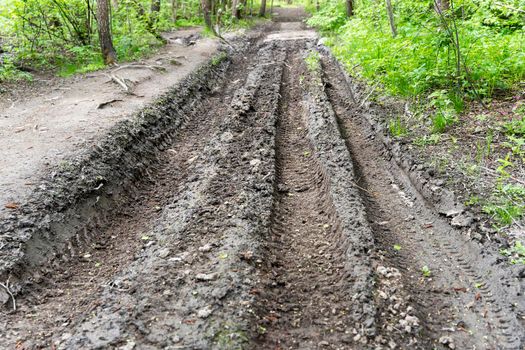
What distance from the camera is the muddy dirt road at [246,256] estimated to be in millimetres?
3188

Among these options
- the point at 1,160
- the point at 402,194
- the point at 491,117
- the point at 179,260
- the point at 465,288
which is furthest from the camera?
the point at 491,117

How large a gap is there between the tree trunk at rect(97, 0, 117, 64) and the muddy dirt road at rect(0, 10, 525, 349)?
5.88 metres

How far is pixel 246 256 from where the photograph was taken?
3.88 metres

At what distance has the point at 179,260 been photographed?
3.94 m

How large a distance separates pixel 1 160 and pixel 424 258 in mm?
5487

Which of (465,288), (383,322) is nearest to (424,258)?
(465,288)

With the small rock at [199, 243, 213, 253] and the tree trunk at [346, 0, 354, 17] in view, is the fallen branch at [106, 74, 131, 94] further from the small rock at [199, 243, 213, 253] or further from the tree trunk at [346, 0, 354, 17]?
the tree trunk at [346, 0, 354, 17]

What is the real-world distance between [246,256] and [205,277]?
449 millimetres

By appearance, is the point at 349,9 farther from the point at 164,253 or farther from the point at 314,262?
the point at 164,253

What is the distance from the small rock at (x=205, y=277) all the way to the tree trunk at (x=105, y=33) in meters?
9.87

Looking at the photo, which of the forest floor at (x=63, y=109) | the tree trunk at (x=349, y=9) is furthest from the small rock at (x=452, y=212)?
the tree trunk at (x=349, y=9)

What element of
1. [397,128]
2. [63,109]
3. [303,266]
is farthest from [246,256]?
[63,109]

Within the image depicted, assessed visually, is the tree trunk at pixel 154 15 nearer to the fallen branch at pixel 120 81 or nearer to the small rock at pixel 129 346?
the fallen branch at pixel 120 81

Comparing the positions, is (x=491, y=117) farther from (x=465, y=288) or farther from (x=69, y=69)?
(x=69, y=69)
